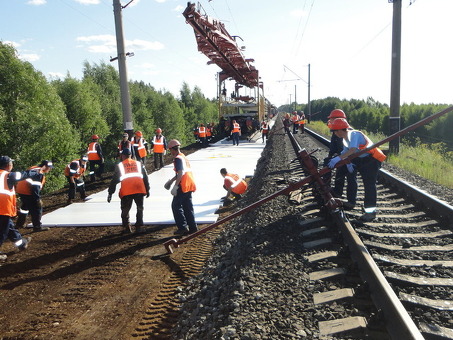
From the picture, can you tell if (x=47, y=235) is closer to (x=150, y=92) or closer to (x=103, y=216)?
(x=103, y=216)

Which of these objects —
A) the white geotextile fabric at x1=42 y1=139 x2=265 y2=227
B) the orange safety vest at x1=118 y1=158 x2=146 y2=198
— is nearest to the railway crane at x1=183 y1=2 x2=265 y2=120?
the white geotextile fabric at x1=42 y1=139 x2=265 y2=227

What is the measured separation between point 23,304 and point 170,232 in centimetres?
259

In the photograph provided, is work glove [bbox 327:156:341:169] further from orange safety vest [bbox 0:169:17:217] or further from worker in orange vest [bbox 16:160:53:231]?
worker in orange vest [bbox 16:160:53:231]

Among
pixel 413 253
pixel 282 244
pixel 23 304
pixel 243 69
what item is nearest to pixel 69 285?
pixel 23 304

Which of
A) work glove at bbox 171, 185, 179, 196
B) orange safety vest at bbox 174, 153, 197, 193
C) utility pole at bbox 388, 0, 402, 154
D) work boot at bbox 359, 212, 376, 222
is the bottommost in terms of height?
work boot at bbox 359, 212, 376, 222

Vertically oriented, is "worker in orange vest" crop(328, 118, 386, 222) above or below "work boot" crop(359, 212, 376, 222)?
above

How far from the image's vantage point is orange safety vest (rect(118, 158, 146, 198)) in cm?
613

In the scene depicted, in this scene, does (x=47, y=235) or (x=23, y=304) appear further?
(x=47, y=235)

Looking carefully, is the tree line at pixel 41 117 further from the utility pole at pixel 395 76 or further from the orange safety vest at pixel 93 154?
the utility pole at pixel 395 76

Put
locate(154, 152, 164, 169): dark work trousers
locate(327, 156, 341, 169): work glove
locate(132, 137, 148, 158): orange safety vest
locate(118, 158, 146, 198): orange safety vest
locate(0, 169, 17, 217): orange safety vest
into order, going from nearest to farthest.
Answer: locate(327, 156, 341, 169): work glove, locate(0, 169, 17, 217): orange safety vest, locate(118, 158, 146, 198): orange safety vest, locate(132, 137, 148, 158): orange safety vest, locate(154, 152, 164, 169): dark work trousers

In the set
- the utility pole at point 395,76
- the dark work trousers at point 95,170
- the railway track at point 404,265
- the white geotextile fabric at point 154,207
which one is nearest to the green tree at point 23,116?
the dark work trousers at point 95,170

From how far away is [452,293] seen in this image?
3.11 meters

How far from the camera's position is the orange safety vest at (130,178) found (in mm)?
6129

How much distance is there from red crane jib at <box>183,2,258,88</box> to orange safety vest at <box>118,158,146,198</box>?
7.93 meters
